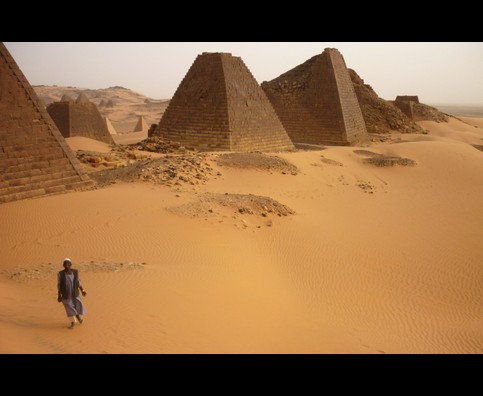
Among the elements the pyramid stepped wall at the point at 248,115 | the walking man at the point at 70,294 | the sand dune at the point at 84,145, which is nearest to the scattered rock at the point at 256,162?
the pyramid stepped wall at the point at 248,115

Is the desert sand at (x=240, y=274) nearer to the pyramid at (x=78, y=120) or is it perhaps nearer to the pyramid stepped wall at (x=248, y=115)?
the pyramid stepped wall at (x=248, y=115)

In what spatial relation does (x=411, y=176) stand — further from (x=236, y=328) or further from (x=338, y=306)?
(x=236, y=328)

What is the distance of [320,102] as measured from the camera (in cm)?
2106

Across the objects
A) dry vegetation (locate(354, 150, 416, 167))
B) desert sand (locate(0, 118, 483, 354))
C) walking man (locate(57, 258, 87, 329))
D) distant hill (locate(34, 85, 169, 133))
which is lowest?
desert sand (locate(0, 118, 483, 354))

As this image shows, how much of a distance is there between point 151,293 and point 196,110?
41.2 ft

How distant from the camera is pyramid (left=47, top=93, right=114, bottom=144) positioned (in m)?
22.0

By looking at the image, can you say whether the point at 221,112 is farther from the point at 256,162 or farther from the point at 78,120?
the point at 78,120

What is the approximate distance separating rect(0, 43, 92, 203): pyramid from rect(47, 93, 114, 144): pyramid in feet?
45.3

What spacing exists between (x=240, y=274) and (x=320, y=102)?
16.7m

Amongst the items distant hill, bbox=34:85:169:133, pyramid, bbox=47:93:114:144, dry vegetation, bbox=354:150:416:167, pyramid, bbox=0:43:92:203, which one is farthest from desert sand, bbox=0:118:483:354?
distant hill, bbox=34:85:169:133

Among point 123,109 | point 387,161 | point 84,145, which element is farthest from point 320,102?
point 123,109

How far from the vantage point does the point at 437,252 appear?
8.44 metres

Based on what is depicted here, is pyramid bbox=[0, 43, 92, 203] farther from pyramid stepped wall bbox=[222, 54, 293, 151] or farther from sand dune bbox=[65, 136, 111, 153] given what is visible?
sand dune bbox=[65, 136, 111, 153]

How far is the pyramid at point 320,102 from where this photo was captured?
20.6 m
